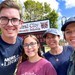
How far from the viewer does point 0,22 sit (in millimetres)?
3633

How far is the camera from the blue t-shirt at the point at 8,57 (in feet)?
11.8

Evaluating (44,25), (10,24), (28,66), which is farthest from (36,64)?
(44,25)

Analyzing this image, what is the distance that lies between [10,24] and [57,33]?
5.14 ft

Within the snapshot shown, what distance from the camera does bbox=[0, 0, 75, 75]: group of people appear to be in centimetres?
350

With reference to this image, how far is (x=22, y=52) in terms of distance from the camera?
13.6 feet

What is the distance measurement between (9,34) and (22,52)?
1.98 ft

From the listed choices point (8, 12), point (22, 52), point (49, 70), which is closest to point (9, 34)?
point (8, 12)

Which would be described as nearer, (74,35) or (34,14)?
(74,35)

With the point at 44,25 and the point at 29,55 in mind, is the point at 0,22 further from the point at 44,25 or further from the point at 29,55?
the point at 44,25

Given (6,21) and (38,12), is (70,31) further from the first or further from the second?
(38,12)

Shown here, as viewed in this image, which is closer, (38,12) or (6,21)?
(6,21)

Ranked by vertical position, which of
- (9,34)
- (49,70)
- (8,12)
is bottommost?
(49,70)

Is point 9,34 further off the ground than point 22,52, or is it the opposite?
point 9,34

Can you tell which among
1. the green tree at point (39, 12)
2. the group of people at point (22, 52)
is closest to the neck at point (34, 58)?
the group of people at point (22, 52)
